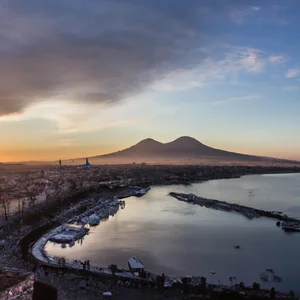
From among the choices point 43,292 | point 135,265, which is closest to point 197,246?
point 135,265

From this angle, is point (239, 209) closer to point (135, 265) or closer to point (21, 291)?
point (135, 265)

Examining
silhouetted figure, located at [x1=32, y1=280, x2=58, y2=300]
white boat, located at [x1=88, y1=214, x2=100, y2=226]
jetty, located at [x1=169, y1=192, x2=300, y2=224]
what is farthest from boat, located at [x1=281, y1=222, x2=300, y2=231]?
silhouetted figure, located at [x1=32, y1=280, x2=58, y2=300]

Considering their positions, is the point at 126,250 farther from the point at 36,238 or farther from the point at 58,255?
the point at 36,238

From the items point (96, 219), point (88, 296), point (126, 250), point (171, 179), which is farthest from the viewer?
point (171, 179)

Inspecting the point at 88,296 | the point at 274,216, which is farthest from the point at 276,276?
the point at 274,216

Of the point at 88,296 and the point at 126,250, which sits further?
the point at 126,250

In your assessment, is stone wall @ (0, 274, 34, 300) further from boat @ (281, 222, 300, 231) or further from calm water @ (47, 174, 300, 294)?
boat @ (281, 222, 300, 231)
